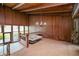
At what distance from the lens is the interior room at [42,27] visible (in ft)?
17.9

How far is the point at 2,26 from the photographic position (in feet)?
16.8

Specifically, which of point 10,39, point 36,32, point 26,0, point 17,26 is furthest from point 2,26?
point 26,0

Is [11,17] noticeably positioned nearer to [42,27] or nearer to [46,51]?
[46,51]

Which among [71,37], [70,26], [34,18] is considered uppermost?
[34,18]

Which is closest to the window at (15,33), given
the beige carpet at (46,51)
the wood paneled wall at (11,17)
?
the wood paneled wall at (11,17)

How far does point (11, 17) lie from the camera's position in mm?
5777

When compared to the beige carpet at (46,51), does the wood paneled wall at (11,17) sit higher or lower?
higher

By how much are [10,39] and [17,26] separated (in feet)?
3.51

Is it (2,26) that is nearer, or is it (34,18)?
(2,26)

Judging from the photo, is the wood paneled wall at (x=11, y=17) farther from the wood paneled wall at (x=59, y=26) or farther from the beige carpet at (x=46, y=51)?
the wood paneled wall at (x=59, y=26)

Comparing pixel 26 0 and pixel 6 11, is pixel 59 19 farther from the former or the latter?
pixel 26 0

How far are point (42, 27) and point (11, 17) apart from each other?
8.55ft

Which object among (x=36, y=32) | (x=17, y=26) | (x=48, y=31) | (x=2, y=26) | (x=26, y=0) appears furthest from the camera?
(x=48, y=31)

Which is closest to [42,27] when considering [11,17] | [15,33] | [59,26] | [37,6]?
[59,26]
